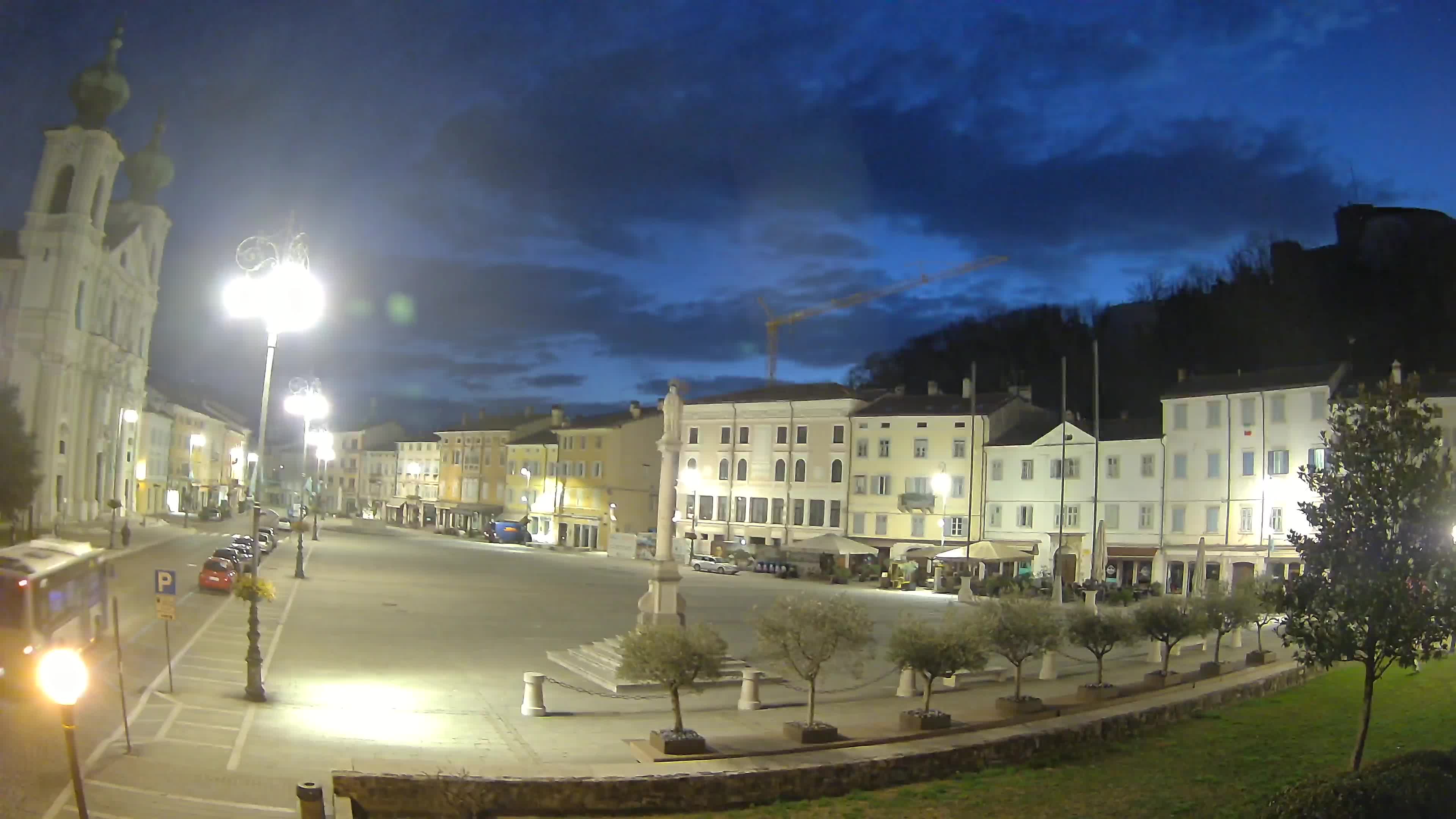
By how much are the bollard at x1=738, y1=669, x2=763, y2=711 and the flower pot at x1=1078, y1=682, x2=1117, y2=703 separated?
20.0 feet

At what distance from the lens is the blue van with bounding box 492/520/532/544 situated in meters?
90.2

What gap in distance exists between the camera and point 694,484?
74062 mm

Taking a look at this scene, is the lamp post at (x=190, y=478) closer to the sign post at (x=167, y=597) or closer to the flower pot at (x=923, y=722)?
the sign post at (x=167, y=597)

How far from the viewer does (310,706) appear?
17.7 meters

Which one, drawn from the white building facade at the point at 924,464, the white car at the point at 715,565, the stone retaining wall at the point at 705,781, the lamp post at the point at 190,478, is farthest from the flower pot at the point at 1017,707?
the lamp post at the point at 190,478

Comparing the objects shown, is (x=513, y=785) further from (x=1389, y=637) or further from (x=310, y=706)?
(x=1389, y=637)

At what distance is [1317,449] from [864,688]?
1308 inches

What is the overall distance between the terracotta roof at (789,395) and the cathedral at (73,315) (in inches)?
1470

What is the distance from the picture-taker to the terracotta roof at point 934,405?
208ft

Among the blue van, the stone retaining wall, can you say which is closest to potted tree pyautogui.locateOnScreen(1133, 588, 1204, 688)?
the stone retaining wall

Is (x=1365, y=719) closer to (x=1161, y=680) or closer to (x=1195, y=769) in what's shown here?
(x=1195, y=769)

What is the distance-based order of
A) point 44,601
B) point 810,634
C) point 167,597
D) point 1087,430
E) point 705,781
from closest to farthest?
point 705,781, point 810,634, point 167,597, point 44,601, point 1087,430

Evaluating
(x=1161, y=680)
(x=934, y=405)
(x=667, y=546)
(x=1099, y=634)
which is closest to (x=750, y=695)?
(x=667, y=546)

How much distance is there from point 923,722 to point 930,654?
107cm
